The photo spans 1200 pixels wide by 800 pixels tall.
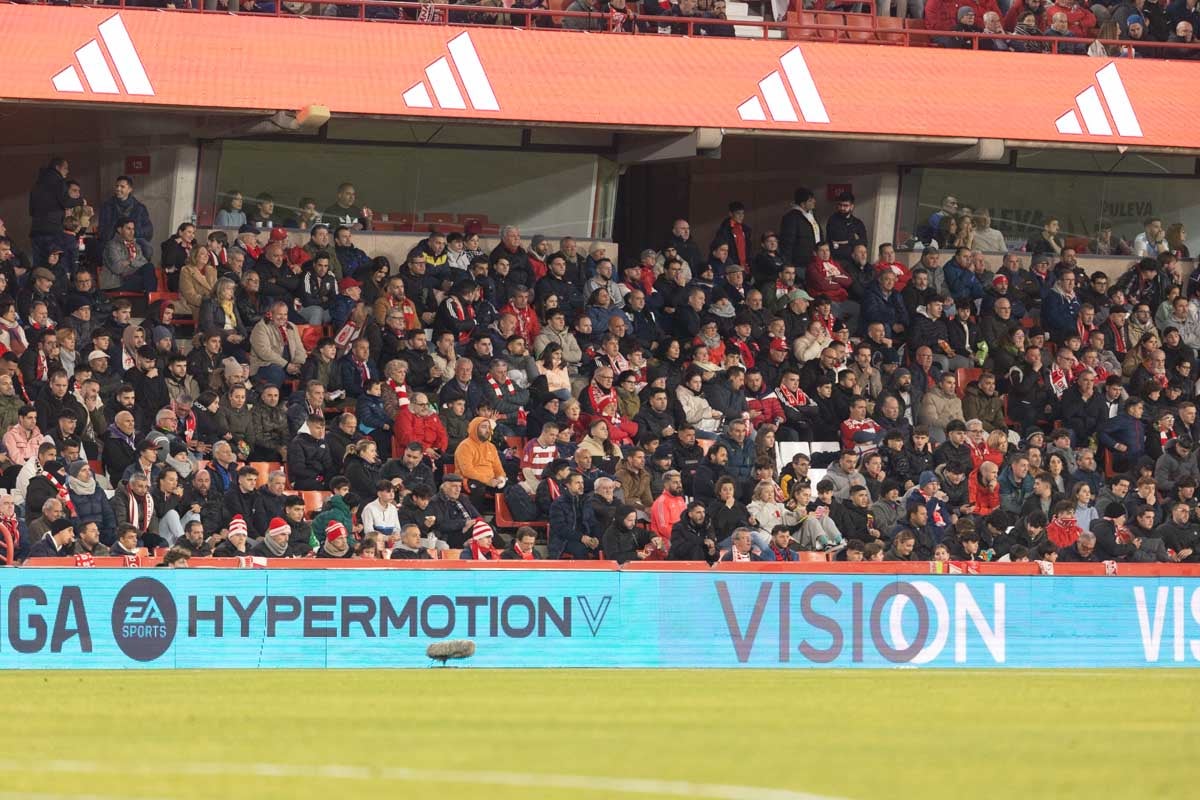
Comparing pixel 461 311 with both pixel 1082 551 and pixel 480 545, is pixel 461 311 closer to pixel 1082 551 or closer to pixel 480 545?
pixel 480 545

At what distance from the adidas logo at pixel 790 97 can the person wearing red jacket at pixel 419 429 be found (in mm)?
5564

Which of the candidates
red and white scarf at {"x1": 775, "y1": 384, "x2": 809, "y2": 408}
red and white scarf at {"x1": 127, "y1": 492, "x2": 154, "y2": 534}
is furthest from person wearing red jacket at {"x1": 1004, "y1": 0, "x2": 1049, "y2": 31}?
red and white scarf at {"x1": 127, "y1": 492, "x2": 154, "y2": 534}

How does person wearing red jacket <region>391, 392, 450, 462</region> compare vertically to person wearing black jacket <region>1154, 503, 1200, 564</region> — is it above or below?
Result: above

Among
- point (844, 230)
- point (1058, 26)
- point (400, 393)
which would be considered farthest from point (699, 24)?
point (400, 393)

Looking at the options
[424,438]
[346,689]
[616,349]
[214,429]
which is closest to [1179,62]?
[616,349]

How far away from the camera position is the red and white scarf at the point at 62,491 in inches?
648

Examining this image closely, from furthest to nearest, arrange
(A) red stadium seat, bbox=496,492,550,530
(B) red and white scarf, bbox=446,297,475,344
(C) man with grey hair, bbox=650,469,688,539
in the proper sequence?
(B) red and white scarf, bbox=446,297,475,344
(A) red stadium seat, bbox=496,492,550,530
(C) man with grey hair, bbox=650,469,688,539

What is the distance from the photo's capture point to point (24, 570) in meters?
14.8

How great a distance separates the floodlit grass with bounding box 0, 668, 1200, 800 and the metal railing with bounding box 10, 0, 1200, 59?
878 centimetres

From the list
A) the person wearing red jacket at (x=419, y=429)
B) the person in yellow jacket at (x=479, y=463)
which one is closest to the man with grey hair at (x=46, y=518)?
the person wearing red jacket at (x=419, y=429)

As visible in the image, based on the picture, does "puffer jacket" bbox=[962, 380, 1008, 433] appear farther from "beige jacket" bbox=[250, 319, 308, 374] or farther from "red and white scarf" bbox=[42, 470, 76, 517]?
"red and white scarf" bbox=[42, 470, 76, 517]

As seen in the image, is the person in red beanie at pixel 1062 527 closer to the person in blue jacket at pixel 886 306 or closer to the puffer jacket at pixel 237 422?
the person in blue jacket at pixel 886 306

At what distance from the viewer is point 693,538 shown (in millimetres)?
17859

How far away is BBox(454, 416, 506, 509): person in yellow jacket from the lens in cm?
1919
